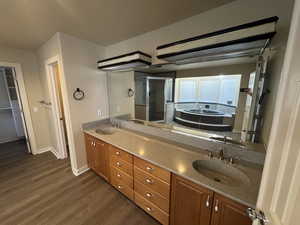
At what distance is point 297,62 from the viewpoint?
48 cm

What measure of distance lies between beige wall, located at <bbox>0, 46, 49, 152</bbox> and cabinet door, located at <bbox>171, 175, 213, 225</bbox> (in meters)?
3.57

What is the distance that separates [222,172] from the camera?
1.31 m

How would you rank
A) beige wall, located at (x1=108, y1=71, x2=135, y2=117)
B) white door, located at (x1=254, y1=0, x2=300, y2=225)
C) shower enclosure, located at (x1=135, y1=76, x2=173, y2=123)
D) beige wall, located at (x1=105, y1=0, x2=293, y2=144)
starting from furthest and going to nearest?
beige wall, located at (x1=108, y1=71, x2=135, y2=117)
shower enclosure, located at (x1=135, y1=76, x2=173, y2=123)
beige wall, located at (x1=105, y1=0, x2=293, y2=144)
white door, located at (x1=254, y1=0, x2=300, y2=225)

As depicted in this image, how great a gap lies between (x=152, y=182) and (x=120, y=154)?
0.57m

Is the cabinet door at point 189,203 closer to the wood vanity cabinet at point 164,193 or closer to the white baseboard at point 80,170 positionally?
the wood vanity cabinet at point 164,193

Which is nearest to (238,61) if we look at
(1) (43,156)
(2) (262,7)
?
(2) (262,7)

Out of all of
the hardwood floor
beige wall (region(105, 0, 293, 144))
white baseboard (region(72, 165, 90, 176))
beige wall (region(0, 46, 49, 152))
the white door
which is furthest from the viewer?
beige wall (region(0, 46, 49, 152))

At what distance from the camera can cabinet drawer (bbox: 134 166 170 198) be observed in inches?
51.5

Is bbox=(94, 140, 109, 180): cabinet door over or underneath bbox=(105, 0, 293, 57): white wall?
underneath

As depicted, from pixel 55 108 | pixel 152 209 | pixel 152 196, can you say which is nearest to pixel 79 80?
pixel 55 108

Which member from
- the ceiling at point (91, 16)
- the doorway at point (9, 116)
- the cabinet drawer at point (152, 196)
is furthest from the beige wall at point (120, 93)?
the doorway at point (9, 116)

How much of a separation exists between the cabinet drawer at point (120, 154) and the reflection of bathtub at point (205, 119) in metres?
0.93

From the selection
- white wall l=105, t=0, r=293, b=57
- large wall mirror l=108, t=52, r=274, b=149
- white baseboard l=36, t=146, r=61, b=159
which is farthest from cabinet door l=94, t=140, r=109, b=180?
white wall l=105, t=0, r=293, b=57

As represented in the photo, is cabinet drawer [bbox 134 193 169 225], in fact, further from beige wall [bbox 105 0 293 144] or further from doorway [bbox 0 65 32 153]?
doorway [bbox 0 65 32 153]
